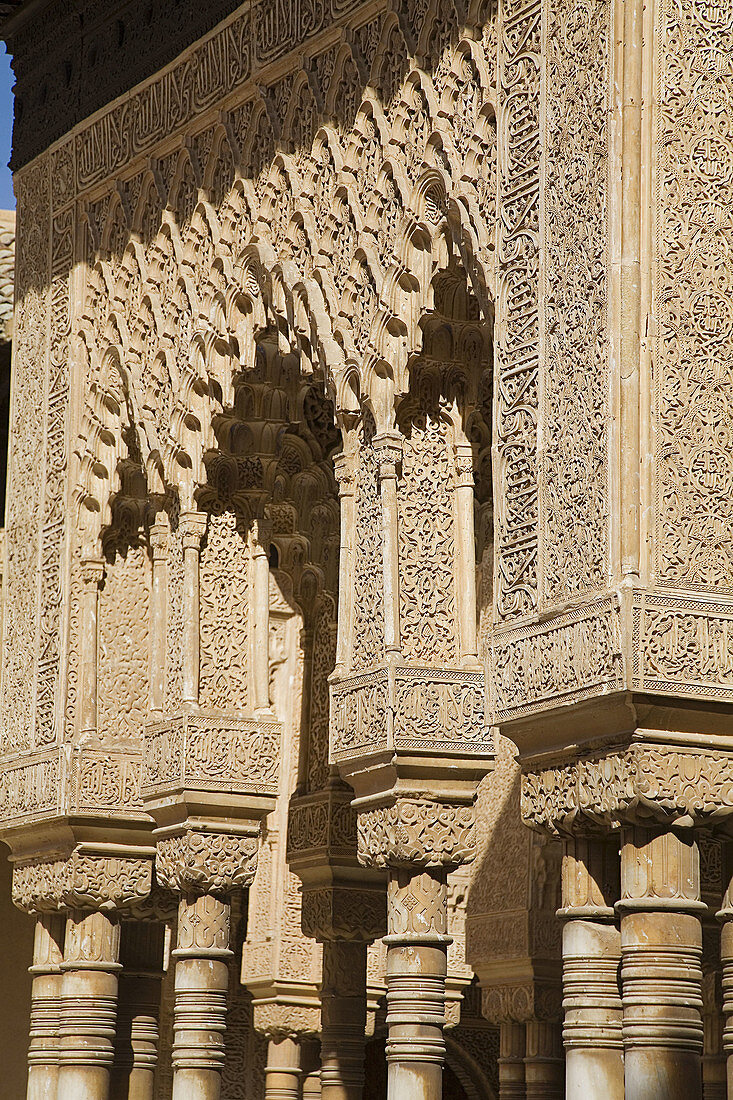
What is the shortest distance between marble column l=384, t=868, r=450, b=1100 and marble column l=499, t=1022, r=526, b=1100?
3.22m

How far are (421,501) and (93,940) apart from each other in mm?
3195

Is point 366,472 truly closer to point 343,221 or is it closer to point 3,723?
point 343,221

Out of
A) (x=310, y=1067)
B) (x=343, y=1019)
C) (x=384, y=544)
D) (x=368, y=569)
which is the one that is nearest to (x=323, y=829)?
(x=343, y=1019)

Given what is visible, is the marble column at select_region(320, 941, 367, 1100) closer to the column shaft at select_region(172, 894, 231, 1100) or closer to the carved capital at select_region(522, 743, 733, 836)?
the column shaft at select_region(172, 894, 231, 1100)

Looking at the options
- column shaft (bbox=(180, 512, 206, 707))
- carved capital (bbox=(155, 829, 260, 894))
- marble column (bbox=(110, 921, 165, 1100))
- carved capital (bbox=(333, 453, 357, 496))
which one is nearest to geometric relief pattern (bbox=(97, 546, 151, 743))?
column shaft (bbox=(180, 512, 206, 707))

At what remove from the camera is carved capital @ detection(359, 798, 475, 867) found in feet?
25.2

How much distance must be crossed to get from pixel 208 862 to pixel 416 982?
1867 mm

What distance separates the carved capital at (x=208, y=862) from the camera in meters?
9.26

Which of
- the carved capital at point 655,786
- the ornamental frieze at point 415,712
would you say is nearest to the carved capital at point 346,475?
the ornamental frieze at point 415,712

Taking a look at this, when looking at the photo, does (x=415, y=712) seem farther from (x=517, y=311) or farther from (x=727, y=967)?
(x=727, y=967)

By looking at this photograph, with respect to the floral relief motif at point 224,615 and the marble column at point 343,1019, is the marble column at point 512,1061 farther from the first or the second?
the floral relief motif at point 224,615

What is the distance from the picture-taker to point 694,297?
6.56 m

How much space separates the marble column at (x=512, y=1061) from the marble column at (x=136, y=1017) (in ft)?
6.14

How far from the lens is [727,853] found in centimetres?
661
